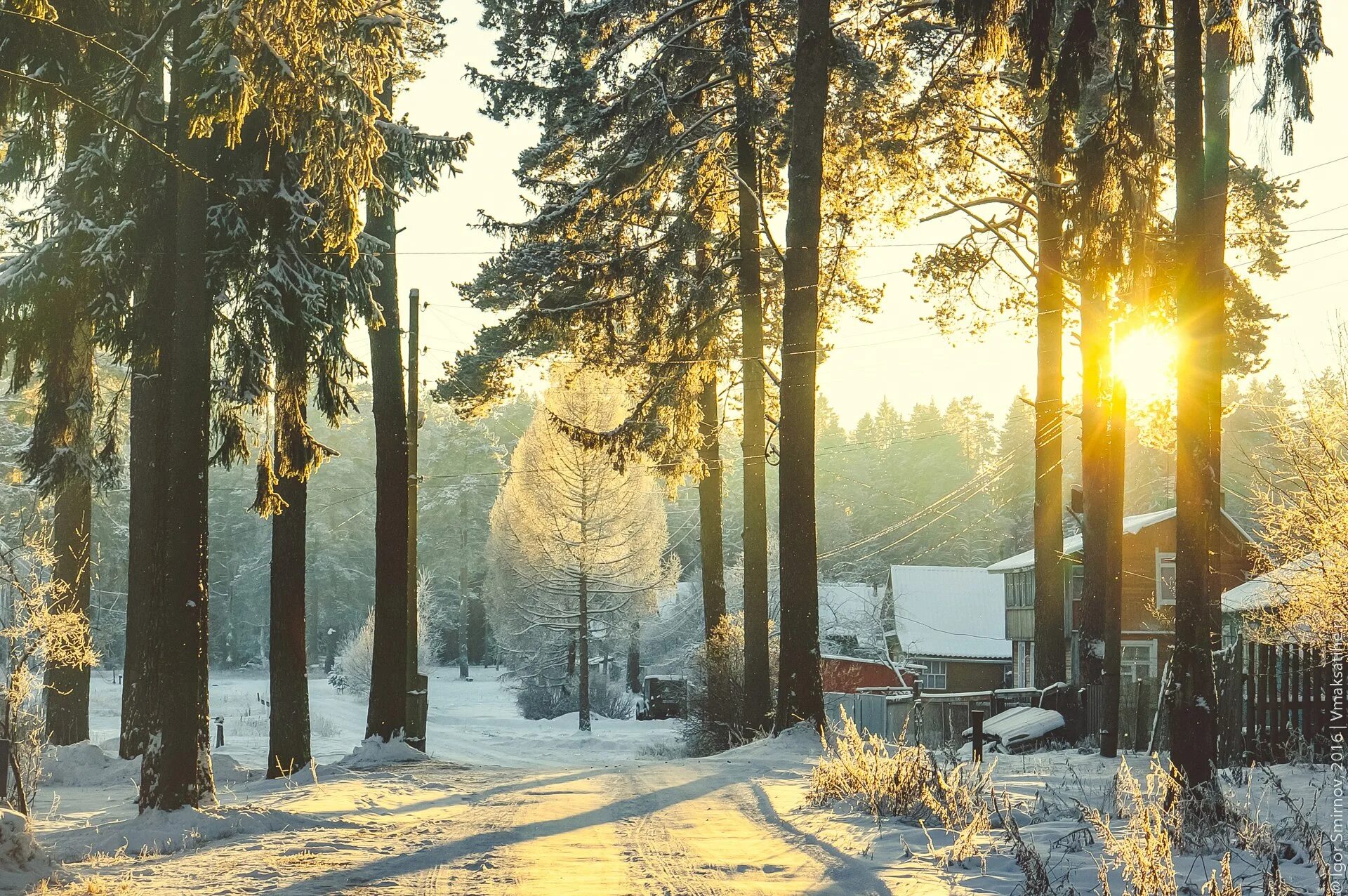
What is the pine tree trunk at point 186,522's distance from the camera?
32.2ft

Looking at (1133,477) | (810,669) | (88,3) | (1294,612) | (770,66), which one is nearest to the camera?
(88,3)

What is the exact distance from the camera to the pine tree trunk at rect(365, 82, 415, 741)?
56.0ft

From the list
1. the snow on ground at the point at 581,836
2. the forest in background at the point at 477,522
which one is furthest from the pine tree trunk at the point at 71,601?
the forest in background at the point at 477,522

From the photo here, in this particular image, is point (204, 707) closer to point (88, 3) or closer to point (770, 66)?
point (88, 3)

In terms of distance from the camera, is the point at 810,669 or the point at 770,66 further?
the point at 770,66

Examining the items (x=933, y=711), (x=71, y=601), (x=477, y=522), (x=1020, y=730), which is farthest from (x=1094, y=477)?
(x=477, y=522)

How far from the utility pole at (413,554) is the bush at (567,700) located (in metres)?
→ 27.2

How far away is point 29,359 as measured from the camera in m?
15.0

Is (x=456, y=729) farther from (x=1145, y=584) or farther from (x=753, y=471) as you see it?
(x=1145, y=584)

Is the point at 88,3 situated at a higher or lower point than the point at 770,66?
lower

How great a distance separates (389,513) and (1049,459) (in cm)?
1269

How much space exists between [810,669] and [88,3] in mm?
12054

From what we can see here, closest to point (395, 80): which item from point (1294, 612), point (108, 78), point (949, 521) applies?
point (108, 78)

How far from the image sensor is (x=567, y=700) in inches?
1893
